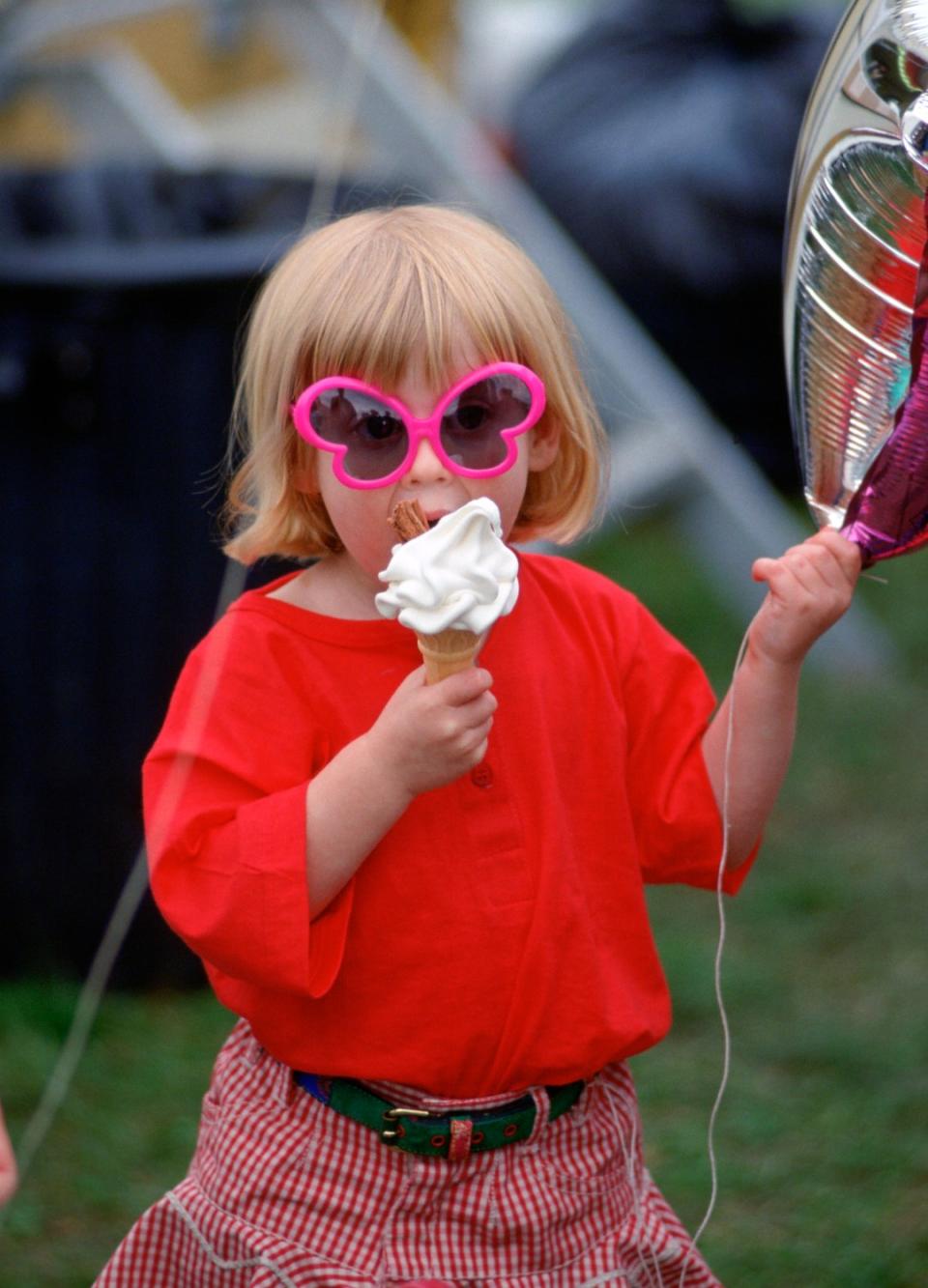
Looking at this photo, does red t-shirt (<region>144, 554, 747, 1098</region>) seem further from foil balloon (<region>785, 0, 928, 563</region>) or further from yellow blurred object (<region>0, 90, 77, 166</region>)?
yellow blurred object (<region>0, 90, 77, 166</region>)

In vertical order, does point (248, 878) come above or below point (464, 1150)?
above

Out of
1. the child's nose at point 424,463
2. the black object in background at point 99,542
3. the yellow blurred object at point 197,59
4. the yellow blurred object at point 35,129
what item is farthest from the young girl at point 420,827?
the yellow blurred object at point 197,59

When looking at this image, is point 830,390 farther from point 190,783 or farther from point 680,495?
point 680,495

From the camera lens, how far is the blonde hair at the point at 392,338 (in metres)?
1.41

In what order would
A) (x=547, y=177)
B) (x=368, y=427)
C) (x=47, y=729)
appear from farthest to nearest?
1. (x=547, y=177)
2. (x=47, y=729)
3. (x=368, y=427)

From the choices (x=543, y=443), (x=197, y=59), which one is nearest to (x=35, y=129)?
(x=197, y=59)

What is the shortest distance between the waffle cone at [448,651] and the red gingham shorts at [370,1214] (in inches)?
16.1

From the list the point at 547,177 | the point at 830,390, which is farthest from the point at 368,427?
the point at 547,177

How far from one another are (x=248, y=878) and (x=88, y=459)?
1.33 meters

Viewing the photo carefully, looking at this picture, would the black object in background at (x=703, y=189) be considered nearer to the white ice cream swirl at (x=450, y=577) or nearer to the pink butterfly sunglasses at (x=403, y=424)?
the pink butterfly sunglasses at (x=403, y=424)

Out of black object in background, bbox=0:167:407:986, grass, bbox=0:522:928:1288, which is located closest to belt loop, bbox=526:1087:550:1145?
grass, bbox=0:522:928:1288

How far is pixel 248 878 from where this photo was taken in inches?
→ 55.0

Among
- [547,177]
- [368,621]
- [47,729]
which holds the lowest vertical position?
[547,177]

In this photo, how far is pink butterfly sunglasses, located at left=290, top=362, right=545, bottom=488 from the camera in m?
1.37
